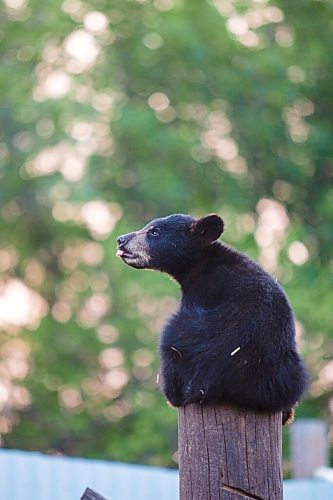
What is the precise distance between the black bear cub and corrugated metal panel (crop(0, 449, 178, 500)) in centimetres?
381


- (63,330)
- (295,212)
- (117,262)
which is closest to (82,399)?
(63,330)

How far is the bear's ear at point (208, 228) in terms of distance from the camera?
4.95 meters

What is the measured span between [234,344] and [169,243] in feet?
2.84

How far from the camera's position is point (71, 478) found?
8.40 meters

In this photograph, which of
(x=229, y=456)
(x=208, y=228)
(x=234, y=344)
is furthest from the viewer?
(x=208, y=228)

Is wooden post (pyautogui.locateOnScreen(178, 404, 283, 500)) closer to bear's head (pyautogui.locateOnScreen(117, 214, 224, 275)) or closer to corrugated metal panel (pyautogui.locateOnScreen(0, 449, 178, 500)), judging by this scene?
bear's head (pyautogui.locateOnScreen(117, 214, 224, 275))

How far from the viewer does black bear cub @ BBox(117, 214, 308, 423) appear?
443 centimetres

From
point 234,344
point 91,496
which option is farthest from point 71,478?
point 234,344

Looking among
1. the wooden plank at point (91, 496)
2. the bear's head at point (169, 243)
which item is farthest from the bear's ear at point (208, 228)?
the wooden plank at point (91, 496)

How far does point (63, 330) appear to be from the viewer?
2045 cm

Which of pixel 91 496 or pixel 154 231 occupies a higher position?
pixel 154 231

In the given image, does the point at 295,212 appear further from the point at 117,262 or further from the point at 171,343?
the point at 171,343

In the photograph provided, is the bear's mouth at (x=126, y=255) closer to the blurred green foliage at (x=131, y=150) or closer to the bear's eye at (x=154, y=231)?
the bear's eye at (x=154, y=231)

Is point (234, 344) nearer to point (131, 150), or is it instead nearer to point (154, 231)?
point (154, 231)
